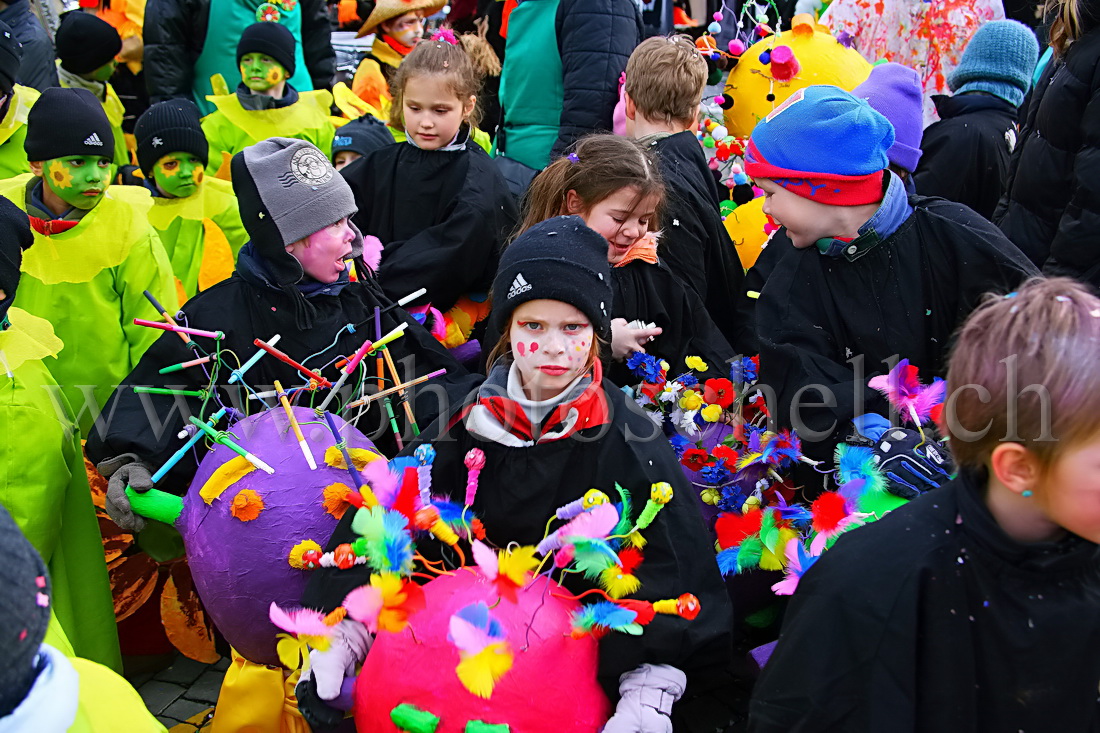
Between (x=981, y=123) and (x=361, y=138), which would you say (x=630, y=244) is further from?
(x=361, y=138)

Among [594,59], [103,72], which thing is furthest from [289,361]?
[103,72]

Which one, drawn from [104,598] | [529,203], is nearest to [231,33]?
[529,203]

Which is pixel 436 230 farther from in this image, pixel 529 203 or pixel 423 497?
pixel 423 497

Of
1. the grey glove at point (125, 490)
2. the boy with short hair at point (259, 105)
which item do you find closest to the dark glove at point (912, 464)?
the grey glove at point (125, 490)

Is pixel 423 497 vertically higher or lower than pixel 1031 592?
lower

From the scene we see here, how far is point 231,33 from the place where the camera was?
692cm

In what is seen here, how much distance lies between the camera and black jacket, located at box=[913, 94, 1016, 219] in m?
4.68

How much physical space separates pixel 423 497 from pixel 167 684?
192cm

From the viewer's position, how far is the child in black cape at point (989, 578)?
5.66 ft

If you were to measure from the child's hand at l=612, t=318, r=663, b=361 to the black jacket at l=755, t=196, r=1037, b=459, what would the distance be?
2.09 ft

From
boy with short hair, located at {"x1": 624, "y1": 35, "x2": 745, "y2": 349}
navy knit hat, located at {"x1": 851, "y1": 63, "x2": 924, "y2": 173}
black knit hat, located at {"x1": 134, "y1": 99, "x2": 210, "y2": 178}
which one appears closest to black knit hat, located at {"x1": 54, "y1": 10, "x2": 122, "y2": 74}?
black knit hat, located at {"x1": 134, "y1": 99, "x2": 210, "y2": 178}

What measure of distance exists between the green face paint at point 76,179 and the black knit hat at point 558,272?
7.66 feet

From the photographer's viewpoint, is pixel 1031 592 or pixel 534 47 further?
pixel 534 47

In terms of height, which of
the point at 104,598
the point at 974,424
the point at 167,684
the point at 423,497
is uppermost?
the point at 974,424
